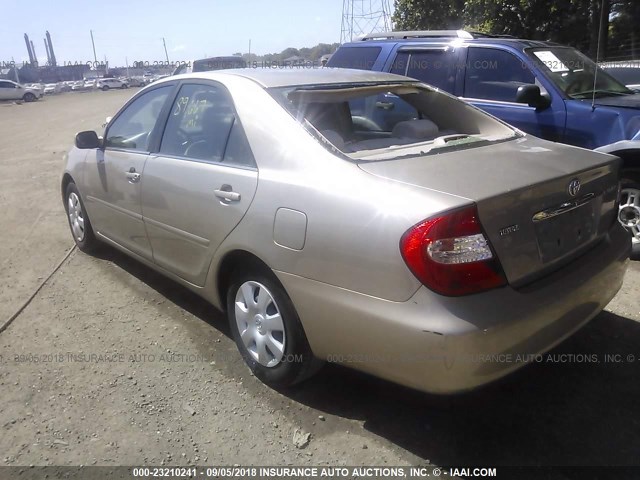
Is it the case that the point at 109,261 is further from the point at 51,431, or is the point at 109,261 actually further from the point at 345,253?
the point at 345,253

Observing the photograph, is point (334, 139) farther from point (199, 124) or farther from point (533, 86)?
point (533, 86)

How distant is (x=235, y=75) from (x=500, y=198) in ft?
5.85

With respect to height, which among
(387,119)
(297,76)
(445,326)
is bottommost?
(445,326)

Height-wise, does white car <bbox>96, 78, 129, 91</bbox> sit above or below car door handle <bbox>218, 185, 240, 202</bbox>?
below

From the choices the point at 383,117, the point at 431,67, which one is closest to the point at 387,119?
the point at 383,117

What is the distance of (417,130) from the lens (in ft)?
10.9

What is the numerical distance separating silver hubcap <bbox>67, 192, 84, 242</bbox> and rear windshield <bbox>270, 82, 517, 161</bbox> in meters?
2.63

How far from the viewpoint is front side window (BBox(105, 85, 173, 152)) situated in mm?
3752

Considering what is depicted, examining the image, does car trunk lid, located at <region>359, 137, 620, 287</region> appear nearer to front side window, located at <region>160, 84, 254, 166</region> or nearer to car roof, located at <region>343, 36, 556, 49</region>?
front side window, located at <region>160, 84, 254, 166</region>

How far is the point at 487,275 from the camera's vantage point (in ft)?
7.02

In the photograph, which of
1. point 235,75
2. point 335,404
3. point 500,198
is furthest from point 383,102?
point 335,404

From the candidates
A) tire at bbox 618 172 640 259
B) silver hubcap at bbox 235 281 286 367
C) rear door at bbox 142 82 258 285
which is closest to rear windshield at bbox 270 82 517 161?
rear door at bbox 142 82 258 285

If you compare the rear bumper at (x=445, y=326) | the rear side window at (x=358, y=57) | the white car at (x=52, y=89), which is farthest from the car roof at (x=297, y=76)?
the white car at (x=52, y=89)

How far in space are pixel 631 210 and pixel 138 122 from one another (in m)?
3.91
